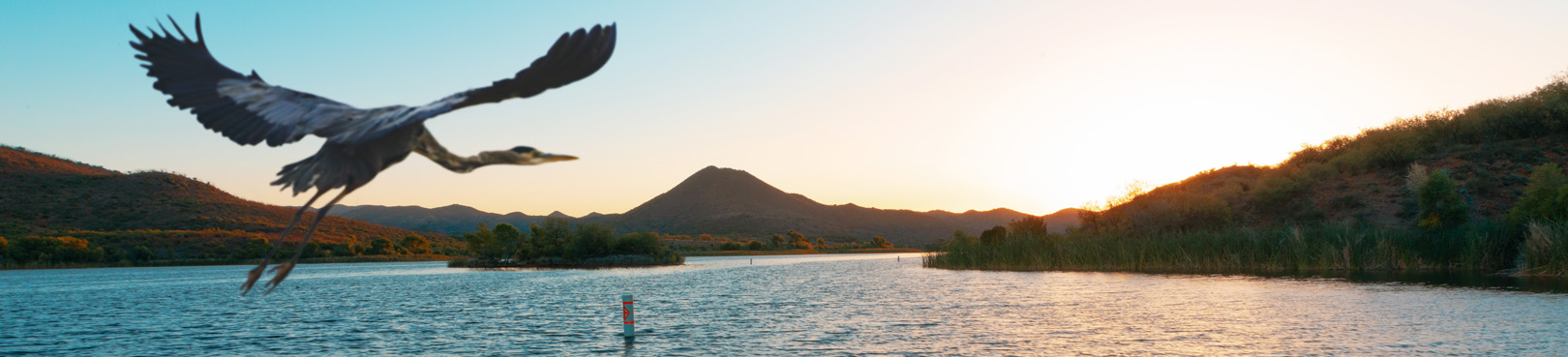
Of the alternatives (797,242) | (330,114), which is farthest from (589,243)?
(330,114)

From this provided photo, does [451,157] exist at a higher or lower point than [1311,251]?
higher

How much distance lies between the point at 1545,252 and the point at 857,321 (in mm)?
23975

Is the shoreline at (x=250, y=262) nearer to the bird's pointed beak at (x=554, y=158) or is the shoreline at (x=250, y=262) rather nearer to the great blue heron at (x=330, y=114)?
the great blue heron at (x=330, y=114)

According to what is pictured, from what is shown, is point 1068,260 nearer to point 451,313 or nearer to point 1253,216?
point 1253,216

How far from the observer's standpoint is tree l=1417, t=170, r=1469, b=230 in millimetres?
40781

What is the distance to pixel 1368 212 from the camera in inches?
2142

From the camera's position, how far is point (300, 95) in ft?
15.5

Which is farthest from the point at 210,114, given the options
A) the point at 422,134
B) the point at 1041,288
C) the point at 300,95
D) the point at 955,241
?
the point at 955,241

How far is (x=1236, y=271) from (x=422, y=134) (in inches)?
1668

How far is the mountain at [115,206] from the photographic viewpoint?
8600cm

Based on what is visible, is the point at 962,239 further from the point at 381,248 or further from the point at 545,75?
the point at 381,248

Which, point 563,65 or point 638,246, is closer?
point 563,65

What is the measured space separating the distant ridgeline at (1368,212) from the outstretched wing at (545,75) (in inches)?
1400

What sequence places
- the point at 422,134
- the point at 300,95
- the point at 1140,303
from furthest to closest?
1. the point at 1140,303
2. the point at 300,95
3. the point at 422,134
